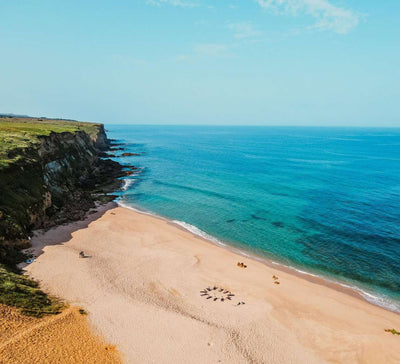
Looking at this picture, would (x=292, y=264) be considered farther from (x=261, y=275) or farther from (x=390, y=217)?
(x=390, y=217)

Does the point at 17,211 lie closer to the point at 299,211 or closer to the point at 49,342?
the point at 49,342

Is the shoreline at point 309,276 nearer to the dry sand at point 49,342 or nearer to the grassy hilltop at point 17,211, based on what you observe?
the dry sand at point 49,342

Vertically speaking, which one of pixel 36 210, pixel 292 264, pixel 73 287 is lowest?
pixel 292 264

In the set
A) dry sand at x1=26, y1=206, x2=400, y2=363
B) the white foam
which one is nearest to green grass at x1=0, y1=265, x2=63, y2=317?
dry sand at x1=26, y1=206, x2=400, y2=363

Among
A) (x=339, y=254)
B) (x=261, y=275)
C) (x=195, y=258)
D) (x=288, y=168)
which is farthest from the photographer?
(x=288, y=168)

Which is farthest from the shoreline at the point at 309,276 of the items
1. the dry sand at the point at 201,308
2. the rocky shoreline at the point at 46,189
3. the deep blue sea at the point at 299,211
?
the rocky shoreline at the point at 46,189

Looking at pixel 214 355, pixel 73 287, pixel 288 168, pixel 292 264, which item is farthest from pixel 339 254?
pixel 288 168

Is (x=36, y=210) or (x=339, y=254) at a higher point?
(x=36, y=210)
